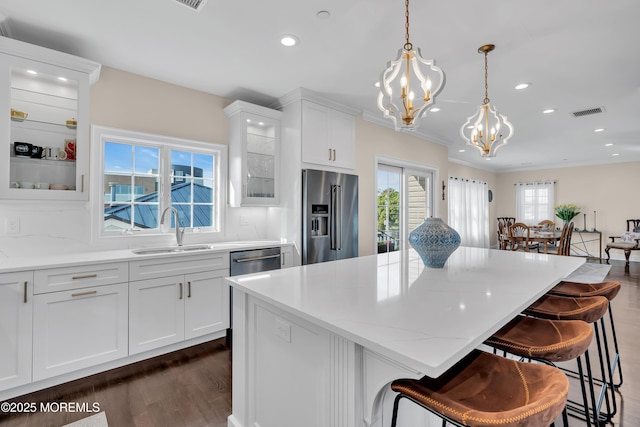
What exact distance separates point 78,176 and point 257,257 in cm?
164

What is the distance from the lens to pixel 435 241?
1.85 metres

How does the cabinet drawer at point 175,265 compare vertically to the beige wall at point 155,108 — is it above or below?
below

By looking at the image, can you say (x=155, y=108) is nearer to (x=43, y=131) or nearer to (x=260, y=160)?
(x=43, y=131)

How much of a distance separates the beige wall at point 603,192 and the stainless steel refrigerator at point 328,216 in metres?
7.55

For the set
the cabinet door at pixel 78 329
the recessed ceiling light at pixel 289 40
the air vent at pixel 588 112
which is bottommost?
the cabinet door at pixel 78 329

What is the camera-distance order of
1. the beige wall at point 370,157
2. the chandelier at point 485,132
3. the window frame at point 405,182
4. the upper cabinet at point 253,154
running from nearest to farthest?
the chandelier at point 485,132
the upper cabinet at point 253,154
the beige wall at point 370,157
the window frame at point 405,182

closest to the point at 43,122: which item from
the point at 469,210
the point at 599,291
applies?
the point at 599,291

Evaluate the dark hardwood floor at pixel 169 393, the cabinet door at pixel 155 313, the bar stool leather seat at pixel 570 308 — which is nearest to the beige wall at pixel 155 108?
the cabinet door at pixel 155 313

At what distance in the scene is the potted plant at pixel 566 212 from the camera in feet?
25.0

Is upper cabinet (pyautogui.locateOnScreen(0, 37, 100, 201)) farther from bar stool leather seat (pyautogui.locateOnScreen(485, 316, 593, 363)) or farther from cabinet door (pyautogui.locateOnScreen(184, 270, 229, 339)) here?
bar stool leather seat (pyautogui.locateOnScreen(485, 316, 593, 363))

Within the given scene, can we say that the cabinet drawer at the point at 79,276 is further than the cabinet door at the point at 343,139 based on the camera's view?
No

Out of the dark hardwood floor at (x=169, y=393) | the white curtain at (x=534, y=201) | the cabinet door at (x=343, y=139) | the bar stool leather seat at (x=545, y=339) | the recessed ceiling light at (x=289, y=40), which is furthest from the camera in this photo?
the white curtain at (x=534, y=201)

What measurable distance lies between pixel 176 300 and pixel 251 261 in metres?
A: 0.76

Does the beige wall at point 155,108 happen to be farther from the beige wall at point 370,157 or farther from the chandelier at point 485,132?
the chandelier at point 485,132
